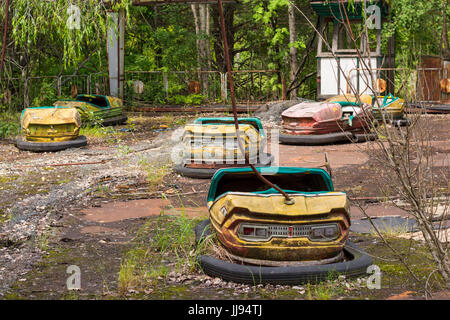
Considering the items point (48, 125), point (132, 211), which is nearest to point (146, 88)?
point (48, 125)

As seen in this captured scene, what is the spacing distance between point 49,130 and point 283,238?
24.9ft

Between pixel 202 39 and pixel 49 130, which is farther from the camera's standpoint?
pixel 202 39

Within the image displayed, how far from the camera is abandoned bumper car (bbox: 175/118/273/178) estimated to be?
27.6ft

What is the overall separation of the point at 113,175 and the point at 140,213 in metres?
2.11

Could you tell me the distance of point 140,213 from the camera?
639 cm

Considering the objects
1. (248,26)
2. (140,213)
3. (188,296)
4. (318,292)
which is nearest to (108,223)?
(140,213)

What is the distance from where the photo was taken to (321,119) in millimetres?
11508

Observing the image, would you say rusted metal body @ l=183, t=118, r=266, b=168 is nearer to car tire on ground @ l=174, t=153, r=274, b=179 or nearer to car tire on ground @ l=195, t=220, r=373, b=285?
car tire on ground @ l=174, t=153, r=274, b=179

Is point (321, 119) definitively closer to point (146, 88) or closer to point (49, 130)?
point (49, 130)

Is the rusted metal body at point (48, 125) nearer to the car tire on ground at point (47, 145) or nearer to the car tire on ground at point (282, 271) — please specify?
the car tire on ground at point (47, 145)

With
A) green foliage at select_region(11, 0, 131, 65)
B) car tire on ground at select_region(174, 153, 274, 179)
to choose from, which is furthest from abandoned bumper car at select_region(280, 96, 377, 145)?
green foliage at select_region(11, 0, 131, 65)

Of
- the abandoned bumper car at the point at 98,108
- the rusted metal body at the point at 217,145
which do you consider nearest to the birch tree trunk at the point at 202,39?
the abandoned bumper car at the point at 98,108

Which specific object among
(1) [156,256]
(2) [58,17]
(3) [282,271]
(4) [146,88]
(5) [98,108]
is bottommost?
(1) [156,256]
